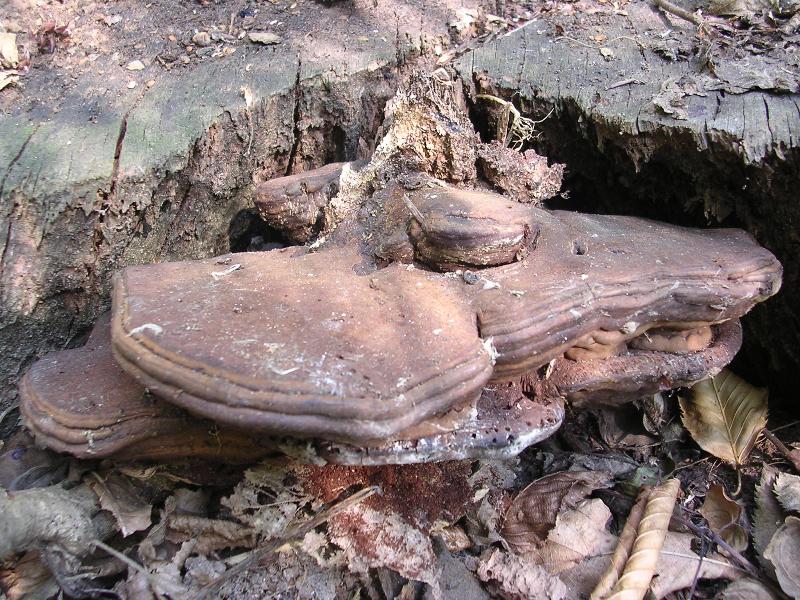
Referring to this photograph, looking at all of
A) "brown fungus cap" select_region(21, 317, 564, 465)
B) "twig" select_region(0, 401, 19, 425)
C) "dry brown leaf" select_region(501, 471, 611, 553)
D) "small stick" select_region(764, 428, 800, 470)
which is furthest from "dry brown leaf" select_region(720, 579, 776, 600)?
"twig" select_region(0, 401, 19, 425)

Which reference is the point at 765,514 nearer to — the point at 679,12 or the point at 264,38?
the point at 679,12

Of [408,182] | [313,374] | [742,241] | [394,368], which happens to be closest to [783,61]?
[742,241]

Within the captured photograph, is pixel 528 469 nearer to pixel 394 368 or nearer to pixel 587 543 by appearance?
pixel 587 543

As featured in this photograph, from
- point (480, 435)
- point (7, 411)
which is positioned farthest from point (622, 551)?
point (7, 411)

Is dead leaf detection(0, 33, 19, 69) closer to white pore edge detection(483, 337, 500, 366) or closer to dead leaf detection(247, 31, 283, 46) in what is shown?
dead leaf detection(247, 31, 283, 46)

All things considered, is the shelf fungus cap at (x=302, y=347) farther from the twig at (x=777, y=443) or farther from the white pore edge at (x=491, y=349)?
the twig at (x=777, y=443)

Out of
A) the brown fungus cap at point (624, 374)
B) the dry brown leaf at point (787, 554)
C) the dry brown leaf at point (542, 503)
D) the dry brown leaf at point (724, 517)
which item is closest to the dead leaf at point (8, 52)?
the brown fungus cap at point (624, 374)
